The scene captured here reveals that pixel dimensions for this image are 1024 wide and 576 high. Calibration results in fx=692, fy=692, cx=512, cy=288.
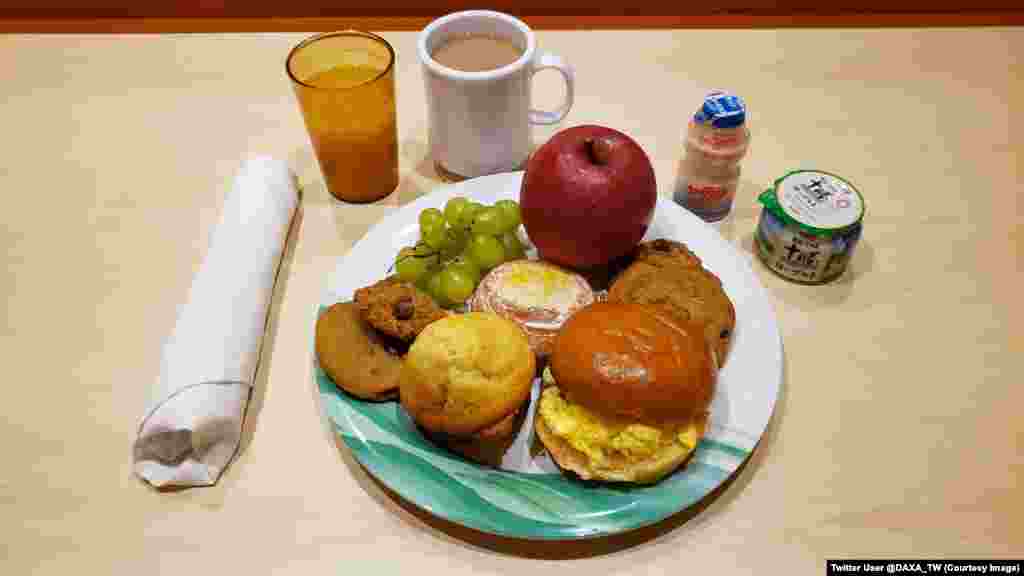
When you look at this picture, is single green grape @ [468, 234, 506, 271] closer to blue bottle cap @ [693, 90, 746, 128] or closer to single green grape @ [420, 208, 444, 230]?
single green grape @ [420, 208, 444, 230]

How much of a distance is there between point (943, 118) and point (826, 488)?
A: 3.06 feet

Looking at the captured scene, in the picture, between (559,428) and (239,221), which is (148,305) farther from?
(559,428)

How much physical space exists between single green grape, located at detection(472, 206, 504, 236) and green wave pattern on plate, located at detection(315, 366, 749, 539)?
0.34 m

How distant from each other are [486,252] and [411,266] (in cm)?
11

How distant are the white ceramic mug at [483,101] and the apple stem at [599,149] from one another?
0.20 metres

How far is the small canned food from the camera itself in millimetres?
1036

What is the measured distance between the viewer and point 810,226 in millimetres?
1035

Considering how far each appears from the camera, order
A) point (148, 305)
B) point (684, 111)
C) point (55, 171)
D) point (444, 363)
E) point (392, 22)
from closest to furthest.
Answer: point (444, 363) → point (148, 305) → point (55, 171) → point (684, 111) → point (392, 22)

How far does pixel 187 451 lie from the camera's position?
35.0 inches

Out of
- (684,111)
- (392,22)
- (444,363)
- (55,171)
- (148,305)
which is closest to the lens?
(444,363)

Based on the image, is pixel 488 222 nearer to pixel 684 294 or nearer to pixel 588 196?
pixel 588 196

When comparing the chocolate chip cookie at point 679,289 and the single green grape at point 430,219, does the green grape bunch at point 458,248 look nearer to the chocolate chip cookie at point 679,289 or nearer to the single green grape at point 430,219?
the single green grape at point 430,219

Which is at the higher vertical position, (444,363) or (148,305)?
(444,363)

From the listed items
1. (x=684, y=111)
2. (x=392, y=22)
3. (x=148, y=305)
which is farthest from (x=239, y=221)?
(x=684, y=111)
